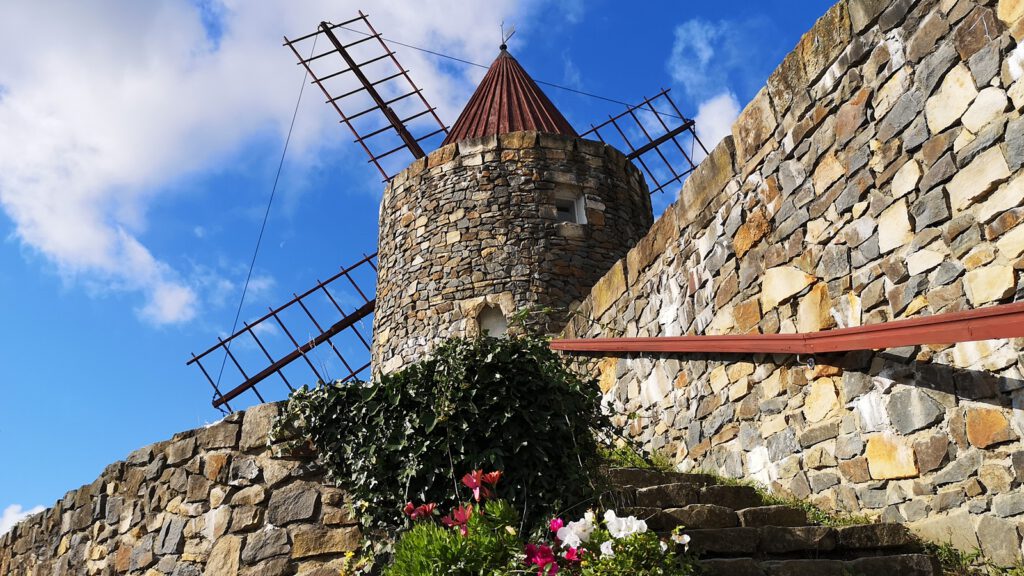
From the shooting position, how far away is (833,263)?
4598 mm

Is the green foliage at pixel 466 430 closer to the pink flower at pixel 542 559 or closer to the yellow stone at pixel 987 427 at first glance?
the pink flower at pixel 542 559

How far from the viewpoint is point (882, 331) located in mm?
3914

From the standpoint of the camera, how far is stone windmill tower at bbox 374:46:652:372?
9.07 meters

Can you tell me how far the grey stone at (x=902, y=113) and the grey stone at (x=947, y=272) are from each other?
2.42 ft

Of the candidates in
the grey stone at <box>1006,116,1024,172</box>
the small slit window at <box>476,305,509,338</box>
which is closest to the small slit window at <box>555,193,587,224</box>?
the small slit window at <box>476,305,509,338</box>

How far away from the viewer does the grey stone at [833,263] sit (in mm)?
4508

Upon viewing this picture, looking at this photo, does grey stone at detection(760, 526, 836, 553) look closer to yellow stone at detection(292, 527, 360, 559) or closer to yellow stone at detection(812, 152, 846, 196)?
yellow stone at detection(812, 152, 846, 196)

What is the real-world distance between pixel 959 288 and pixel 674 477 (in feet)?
6.28

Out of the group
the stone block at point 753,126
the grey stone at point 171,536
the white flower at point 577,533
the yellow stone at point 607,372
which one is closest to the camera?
the white flower at point 577,533

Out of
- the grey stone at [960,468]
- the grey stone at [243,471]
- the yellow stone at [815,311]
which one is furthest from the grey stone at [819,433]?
the grey stone at [243,471]

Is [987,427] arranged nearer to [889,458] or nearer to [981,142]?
[889,458]

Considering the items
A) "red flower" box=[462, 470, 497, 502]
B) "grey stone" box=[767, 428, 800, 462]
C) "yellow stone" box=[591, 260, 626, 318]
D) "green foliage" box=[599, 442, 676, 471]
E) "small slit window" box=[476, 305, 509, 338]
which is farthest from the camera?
"small slit window" box=[476, 305, 509, 338]

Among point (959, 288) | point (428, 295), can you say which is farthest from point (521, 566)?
point (428, 295)

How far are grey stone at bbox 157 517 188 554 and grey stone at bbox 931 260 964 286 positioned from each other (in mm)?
4241
